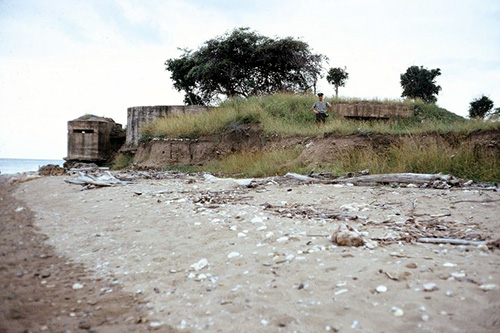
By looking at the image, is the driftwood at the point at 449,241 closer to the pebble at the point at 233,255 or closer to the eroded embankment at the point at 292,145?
the pebble at the point at 233,255

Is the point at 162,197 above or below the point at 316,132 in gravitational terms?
below

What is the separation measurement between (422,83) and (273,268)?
95.2 ft

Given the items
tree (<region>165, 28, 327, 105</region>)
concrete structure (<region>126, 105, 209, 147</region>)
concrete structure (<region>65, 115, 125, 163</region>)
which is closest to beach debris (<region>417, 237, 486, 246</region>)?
concrete structure (<region>126, 105, 209, 147</region>)

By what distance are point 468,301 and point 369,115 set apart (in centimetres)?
1460

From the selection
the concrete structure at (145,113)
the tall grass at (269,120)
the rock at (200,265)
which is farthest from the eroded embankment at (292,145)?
the rock at (200,265)

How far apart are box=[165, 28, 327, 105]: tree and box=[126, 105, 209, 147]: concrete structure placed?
17.8ft

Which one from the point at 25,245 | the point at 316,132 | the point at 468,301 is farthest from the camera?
the point at 316,132

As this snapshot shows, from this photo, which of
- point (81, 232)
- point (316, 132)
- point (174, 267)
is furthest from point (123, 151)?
point (174, 267)

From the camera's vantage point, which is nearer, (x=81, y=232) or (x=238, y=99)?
(x=81, y=232)

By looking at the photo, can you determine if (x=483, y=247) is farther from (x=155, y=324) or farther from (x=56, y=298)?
(x=56, y=298)

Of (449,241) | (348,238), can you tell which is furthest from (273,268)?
(449,241)

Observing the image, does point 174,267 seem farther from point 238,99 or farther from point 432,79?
point 432,79

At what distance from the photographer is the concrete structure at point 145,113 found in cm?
1661

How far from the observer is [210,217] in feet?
14.8
